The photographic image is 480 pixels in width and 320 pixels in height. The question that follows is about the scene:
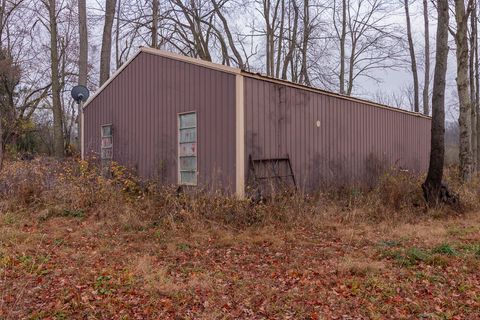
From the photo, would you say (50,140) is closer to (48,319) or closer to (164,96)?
(164,96)

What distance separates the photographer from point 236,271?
184 inches

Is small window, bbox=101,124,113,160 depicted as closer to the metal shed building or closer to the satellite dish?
the metal shed building

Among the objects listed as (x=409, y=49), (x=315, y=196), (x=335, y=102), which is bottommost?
(x=315, y=196)

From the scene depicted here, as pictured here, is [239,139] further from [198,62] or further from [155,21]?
[155,21]

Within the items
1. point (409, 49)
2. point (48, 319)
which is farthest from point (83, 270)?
point (409, 49)

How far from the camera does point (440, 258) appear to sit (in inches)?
192

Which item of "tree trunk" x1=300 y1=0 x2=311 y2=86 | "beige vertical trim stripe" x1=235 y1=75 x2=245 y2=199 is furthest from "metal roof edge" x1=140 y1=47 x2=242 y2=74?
"tree trunk" x1=300 y1=0 x2=311 y2=86

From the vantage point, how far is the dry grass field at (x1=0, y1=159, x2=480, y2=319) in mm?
3664

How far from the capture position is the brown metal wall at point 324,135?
7.94 m

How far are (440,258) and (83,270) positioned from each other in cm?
427

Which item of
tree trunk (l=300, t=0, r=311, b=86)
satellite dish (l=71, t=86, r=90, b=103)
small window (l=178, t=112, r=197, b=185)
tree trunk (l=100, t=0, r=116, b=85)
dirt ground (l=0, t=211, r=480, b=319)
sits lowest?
dirt ground (l=0, t=211, r=480, b=319)

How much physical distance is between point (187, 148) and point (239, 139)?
5.16ft

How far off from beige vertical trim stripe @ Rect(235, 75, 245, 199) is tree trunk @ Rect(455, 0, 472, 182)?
6.14 metres

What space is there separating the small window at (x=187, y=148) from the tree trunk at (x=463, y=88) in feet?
22.5
